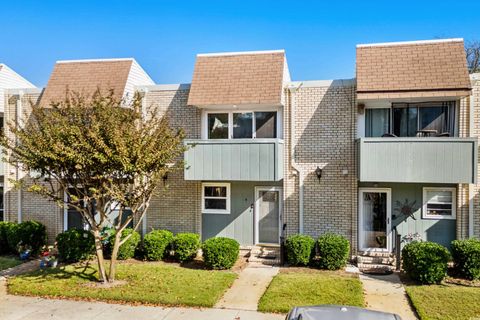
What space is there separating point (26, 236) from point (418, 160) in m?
13.8

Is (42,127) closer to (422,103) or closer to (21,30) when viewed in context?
(21,30)

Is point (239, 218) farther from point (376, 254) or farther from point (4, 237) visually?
point (4, 237)

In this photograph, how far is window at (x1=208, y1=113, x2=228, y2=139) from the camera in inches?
596

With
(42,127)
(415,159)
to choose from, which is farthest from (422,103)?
(42,127)

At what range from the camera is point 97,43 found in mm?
18219

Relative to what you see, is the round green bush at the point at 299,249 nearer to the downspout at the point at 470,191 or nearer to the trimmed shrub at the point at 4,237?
the downspout at the point at 470,191

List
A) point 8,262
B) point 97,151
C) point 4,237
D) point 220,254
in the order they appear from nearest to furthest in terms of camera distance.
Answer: point 97,151
point 220,254
point 8,262
point 4,237

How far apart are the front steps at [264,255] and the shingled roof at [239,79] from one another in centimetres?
Answer: 518

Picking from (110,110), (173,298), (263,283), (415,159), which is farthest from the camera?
(415,159)

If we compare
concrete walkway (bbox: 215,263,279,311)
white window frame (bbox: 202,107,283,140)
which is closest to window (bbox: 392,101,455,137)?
white window frame (bbox: 202,107,283,140)

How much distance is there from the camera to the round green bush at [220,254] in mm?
12742

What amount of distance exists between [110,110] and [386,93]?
8.58 metres

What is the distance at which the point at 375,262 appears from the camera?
1349 cm

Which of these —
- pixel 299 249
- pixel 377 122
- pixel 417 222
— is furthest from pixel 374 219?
pixel 377 122
